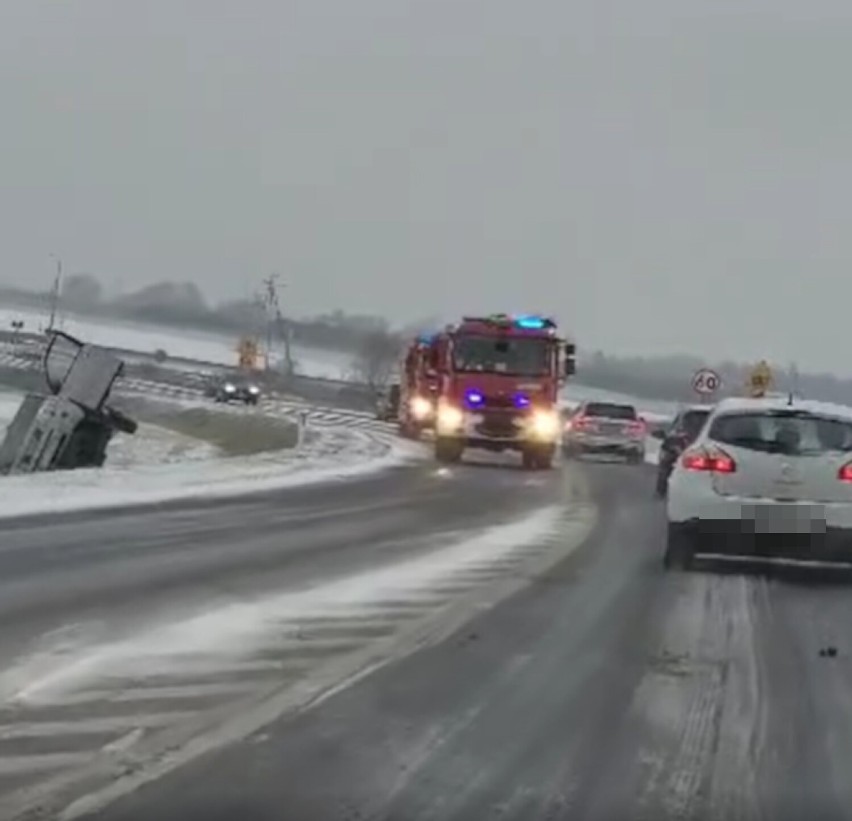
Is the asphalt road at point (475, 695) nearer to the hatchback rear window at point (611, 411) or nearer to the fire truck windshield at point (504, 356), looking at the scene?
the fire truck windshield at point (504, 356)

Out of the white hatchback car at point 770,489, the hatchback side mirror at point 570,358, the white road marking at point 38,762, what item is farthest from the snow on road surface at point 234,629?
the hatchback side mirror at point 570,358

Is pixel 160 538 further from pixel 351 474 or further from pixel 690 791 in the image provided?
pixel 351 474

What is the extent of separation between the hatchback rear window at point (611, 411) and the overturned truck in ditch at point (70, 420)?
18.0 m

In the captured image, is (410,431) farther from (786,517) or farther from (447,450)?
(786,517)

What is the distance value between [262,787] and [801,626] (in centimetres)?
744

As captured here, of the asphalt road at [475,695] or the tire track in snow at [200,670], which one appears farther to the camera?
the tire track in snow at [200,670]

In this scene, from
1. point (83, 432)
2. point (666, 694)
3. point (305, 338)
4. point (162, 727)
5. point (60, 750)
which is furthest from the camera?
point (305, 338)

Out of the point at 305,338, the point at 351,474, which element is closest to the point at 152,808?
the point at 351,474

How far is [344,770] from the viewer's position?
8430 mm

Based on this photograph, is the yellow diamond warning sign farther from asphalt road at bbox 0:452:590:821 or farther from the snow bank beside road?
asphalt road at bbox 0:452:590:821

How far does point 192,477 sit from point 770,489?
1520 centimetres

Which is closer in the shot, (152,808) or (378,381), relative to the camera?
(152,808)

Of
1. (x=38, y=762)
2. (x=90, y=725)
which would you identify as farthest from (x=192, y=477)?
(x=38, y=762)

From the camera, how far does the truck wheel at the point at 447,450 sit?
146 ft
